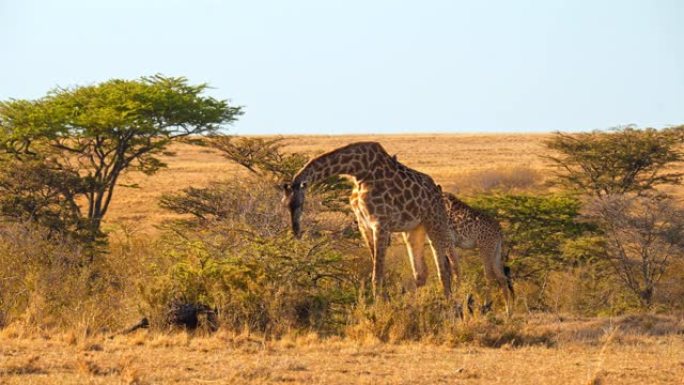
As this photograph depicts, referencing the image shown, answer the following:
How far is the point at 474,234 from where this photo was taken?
17.0 m

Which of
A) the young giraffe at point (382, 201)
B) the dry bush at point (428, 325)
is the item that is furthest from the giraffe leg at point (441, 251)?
the dry bush at point (428, 325)

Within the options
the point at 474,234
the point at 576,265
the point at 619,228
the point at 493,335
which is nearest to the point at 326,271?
the point at 493,335

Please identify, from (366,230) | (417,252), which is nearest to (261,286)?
(366,230)

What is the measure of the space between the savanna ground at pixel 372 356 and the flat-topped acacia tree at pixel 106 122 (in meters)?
10.4

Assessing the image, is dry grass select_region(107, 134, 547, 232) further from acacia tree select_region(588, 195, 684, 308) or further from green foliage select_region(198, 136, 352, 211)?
acacia tree select_region(588, 195, 684, 308)

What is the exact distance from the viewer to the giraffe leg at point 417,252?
45.4 feet

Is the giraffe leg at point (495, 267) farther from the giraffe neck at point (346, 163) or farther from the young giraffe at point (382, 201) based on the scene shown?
the giraffe neck at point (346, 163)

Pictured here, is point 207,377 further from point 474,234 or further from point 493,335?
point 474,234

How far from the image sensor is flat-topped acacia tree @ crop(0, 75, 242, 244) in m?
21.8

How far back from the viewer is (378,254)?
12688mm

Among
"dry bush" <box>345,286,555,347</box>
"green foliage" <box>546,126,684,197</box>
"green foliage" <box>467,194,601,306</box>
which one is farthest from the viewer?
"green foliage" <box>546,126,684,197</box>

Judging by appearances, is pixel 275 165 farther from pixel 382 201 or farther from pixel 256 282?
pixel 256 282

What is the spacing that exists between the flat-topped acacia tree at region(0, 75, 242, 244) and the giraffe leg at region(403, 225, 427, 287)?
861 cm

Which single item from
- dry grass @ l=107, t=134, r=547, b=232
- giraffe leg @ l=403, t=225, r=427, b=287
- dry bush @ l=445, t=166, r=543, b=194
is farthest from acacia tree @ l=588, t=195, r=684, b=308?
dry bush @ l=445, t=166, r=543, b=194
